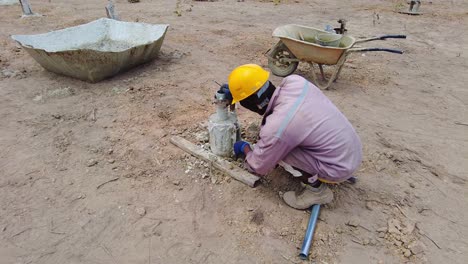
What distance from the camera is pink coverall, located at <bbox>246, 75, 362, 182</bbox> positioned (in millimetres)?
→ 2154

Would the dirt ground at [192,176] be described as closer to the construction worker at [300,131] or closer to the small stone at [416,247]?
the small stone at [416,247]

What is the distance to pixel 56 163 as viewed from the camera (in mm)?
3043

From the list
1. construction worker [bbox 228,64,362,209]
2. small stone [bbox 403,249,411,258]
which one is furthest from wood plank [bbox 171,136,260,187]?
small stone [bbox 403,249,411,258]

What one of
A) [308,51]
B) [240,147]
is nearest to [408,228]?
[240,147]

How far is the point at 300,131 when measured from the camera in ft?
7.09

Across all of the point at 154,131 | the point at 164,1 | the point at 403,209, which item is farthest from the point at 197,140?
the point at 164,1

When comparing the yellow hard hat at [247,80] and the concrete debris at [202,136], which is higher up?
the yellow hard hat at [247,80]

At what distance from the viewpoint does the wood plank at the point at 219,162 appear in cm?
275

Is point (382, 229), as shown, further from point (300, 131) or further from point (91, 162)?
point (91, 162)

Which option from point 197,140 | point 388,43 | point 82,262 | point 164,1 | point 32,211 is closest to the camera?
point 82,262

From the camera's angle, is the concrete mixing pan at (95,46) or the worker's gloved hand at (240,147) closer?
the worker's gloved hand at (240,147)

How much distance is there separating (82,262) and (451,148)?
3628 mm

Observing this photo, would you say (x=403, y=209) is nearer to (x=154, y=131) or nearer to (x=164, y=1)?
(x=154, y=131)

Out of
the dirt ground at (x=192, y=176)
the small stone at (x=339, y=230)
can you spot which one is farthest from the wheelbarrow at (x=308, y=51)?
the small stone at (x=339, y=230)
